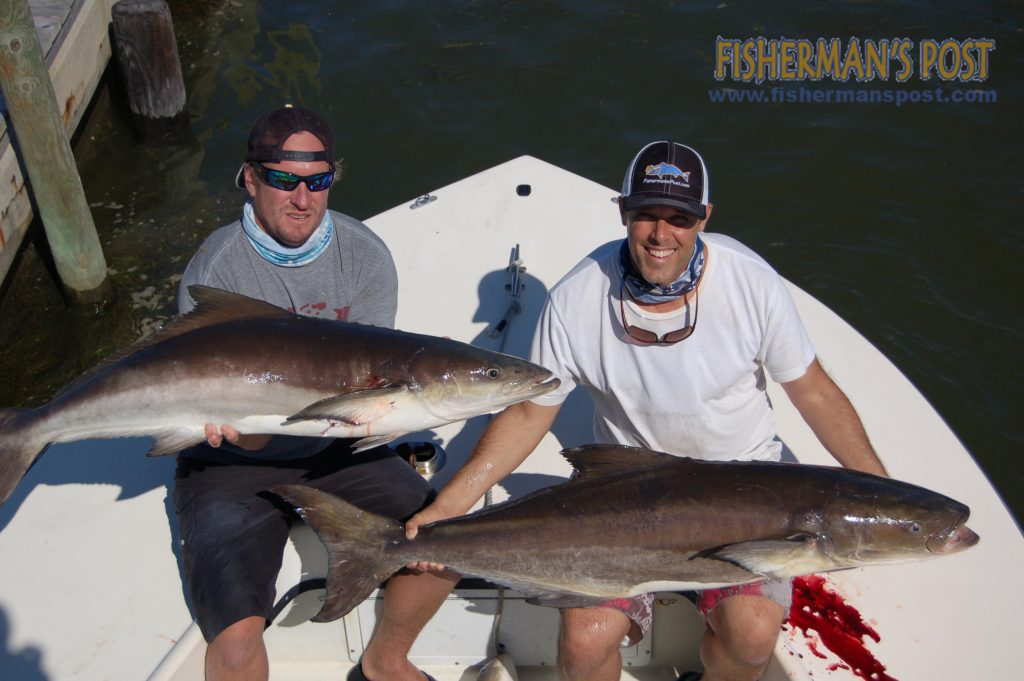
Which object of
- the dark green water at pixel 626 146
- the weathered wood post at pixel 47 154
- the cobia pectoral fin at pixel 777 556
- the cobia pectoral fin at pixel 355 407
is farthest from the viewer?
the dark green water at pixel 626 146

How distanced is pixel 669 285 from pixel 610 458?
26.3 inches

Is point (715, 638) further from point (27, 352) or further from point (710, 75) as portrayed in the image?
point (710, 75)

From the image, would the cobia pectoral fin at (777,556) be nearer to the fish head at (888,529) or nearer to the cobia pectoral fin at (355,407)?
the fish head at (888,529)

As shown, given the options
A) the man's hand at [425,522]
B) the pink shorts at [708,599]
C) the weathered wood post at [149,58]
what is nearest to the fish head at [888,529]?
the pink shorts at [708,599]

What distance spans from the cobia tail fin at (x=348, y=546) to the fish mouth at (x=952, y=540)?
6.00 ft

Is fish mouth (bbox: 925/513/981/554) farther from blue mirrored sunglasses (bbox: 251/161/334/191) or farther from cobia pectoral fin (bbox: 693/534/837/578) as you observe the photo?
blue mirrored sunglasses (bbox: 251/161/334/191)

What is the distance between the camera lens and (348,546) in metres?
3.32

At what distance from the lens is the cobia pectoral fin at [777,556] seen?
9.53 feet

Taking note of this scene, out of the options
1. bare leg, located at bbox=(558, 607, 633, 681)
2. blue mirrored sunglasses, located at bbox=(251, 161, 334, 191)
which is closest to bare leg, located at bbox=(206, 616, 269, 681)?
bare leg, located at bbox=(558, 607, 633, 681)

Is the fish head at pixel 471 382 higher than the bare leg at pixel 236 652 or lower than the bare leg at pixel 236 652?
higher

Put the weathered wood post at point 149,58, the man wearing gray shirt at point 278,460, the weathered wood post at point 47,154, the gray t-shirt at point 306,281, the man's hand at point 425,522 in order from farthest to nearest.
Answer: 1. the weathered wood post at point 149,58
2. the weathered wood post at point 47,154
3. the gray t-shirt at point 306,281
4. the man wearing gray shirt at point 278,460
5. the man's hand at point 425,522

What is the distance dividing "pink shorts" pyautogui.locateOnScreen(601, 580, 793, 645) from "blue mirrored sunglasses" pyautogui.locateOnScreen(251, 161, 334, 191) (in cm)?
Result: 200

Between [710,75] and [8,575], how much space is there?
935 cm

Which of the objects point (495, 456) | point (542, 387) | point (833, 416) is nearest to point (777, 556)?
point (833, 416)
